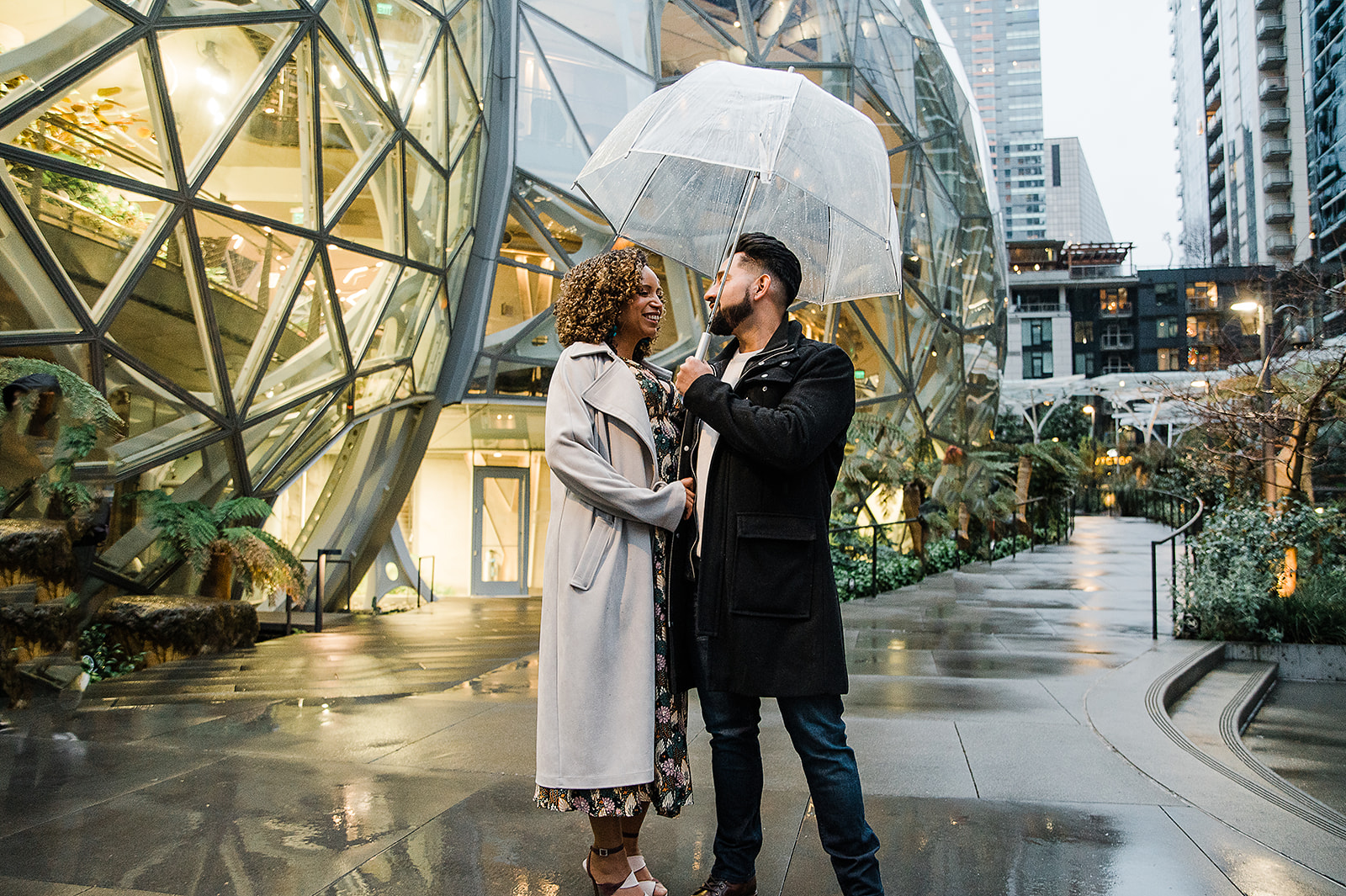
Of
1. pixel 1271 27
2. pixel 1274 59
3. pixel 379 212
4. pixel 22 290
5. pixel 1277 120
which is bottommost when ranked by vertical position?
pixel 22 290

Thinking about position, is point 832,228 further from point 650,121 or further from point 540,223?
point 540,223

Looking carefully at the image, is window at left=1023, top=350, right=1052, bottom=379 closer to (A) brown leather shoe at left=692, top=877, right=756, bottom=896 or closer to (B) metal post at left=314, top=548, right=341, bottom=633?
(B) metal post at left=314, top=548, right=341, bottom=633

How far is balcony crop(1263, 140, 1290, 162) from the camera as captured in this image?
287ft

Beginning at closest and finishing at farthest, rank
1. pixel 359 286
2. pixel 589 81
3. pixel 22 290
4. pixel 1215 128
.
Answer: pixel 22 290 → pixel 359 286 → pixel 589 81 → pixel 1215 128

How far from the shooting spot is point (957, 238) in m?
22.5

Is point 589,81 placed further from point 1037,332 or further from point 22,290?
point 1037,332

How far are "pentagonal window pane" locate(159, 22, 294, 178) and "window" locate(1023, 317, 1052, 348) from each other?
296 ft

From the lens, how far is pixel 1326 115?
77.4 meters

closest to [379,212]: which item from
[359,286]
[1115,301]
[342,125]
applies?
[359,286]

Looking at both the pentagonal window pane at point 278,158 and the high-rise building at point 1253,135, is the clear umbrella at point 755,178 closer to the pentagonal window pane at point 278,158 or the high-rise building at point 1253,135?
the pentagonal window pane at point 278,158

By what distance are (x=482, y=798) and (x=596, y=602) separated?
1632mm

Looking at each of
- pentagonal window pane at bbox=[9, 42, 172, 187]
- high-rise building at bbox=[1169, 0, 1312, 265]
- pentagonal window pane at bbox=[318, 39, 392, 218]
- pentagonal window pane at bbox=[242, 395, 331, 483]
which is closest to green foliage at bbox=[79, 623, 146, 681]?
pentagonal window pane at bbox=[242, 395, 331, 483]

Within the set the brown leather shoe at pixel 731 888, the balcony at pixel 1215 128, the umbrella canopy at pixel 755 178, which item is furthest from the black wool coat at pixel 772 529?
the balcony at pixel 1215 128

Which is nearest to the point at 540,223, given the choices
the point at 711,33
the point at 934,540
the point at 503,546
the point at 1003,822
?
the point at 711,33
